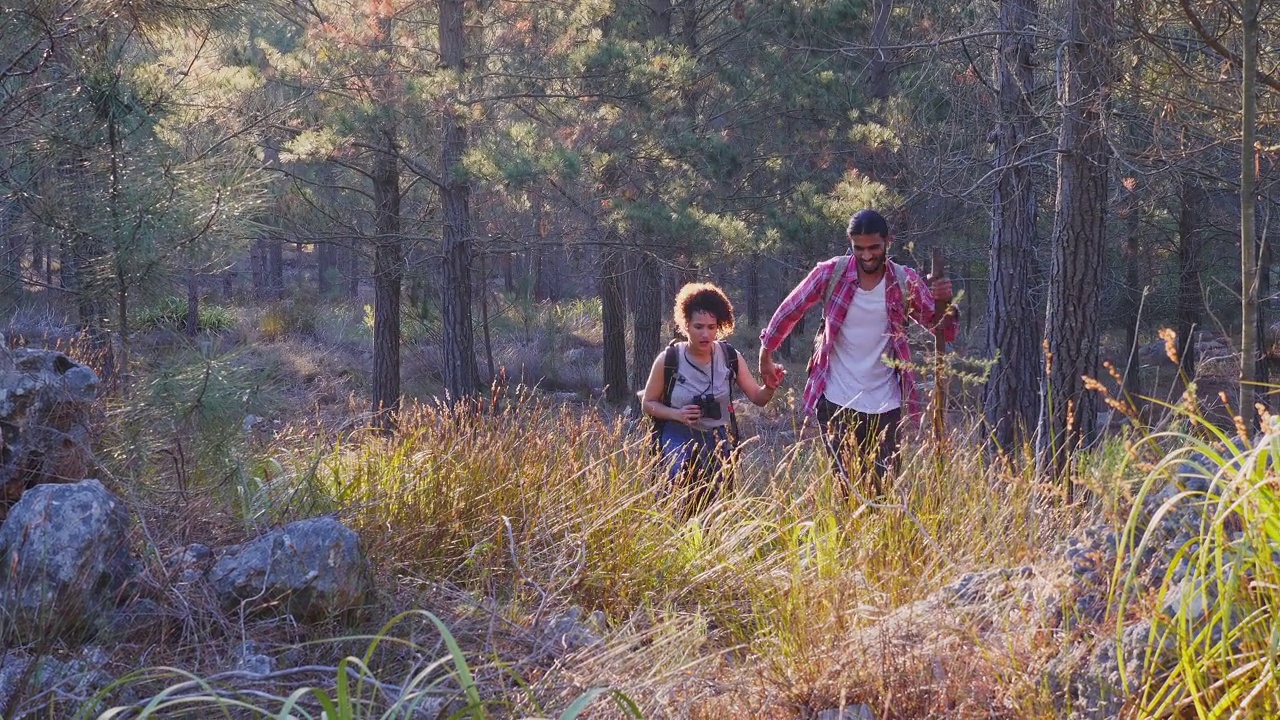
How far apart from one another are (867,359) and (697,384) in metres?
0.83

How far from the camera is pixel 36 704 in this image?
2.46m

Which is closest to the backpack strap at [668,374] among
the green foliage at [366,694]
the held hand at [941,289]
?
the held hand at [941,289]

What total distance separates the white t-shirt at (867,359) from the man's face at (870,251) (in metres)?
0.07

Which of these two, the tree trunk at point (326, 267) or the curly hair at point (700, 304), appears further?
the tree trunk at point (326, 267)

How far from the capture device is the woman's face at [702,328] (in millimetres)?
5215

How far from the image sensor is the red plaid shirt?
15.4ft

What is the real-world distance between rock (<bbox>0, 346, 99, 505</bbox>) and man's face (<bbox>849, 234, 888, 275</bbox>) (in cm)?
298

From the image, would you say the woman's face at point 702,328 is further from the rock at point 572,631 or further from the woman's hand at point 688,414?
the rock at point 572,631

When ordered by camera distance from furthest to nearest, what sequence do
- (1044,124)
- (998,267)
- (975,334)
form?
(975,334)
(998,267)
(1044,124)

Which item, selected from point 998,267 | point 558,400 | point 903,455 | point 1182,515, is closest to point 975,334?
point 558,400

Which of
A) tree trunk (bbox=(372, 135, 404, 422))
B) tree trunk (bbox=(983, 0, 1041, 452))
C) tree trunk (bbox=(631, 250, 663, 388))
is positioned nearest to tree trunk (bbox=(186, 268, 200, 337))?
tree trunk (bbox=(372, 135, 404, 422))

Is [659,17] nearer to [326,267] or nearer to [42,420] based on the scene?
[42,420]

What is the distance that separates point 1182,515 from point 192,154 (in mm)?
3926

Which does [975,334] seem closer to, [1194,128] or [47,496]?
[1194,128]
